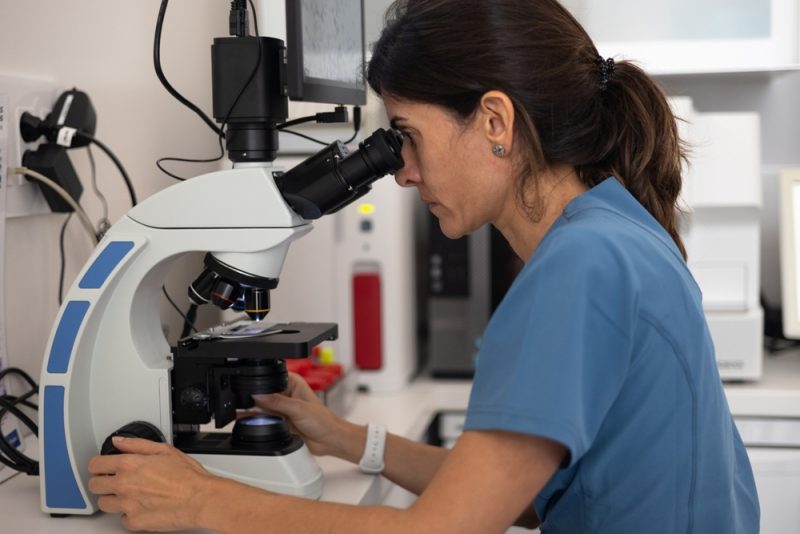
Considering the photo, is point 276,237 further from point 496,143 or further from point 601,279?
point 601,279

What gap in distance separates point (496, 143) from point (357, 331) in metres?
0.94

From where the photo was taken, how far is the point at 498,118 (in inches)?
40.9

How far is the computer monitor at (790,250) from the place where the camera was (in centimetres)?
196

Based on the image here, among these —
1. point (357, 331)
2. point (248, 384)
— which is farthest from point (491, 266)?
point (248, 384)

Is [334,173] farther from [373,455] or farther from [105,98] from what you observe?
[105,98]

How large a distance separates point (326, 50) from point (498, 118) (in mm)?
251

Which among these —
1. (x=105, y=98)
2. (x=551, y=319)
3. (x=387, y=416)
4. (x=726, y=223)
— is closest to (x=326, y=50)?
(x=551, y=319)

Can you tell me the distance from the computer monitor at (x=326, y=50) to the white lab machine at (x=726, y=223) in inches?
33.7

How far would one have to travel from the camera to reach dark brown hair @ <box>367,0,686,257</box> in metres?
1.02

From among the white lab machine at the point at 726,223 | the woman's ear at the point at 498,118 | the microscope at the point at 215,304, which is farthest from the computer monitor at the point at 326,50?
the white lab machine at the point at 726,223

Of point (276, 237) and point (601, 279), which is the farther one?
point (276, 237)

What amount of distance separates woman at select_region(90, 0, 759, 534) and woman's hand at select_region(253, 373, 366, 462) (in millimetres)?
256

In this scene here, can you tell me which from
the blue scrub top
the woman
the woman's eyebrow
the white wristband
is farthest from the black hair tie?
the white wristband

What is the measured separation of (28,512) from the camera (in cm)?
120
